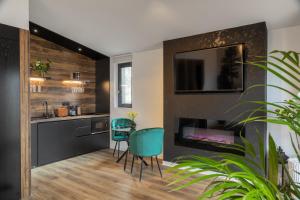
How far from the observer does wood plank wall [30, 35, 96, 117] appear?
15.1 ft

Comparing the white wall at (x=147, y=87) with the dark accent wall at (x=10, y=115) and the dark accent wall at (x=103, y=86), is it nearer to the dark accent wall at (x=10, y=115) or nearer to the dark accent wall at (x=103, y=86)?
the dark accent wall at (x=103, y=86)

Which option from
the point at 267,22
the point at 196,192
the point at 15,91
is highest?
the point at 267,22

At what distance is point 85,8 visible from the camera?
3607 mm

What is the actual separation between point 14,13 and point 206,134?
3459mm

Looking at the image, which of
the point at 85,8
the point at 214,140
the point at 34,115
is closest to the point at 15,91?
the point at 85,8

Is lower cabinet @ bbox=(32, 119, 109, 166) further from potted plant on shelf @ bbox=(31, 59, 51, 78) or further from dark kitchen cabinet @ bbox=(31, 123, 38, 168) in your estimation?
potted plant on shelf @ bbox=(31, 59, 51, 78)

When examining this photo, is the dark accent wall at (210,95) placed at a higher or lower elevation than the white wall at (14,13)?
lower

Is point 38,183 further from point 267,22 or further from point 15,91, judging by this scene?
point 267,22

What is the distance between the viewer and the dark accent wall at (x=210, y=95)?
10.4 ft

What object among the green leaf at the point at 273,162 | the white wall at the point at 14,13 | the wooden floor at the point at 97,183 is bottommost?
the wooden floor at the point at 97,183

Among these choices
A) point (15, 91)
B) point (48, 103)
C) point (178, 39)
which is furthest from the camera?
point (48, 103)

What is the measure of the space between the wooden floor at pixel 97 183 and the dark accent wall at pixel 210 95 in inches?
36.0

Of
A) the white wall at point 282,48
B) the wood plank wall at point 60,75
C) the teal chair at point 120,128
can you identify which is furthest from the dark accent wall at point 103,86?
the white wall at point 282,48

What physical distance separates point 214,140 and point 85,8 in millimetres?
3174
